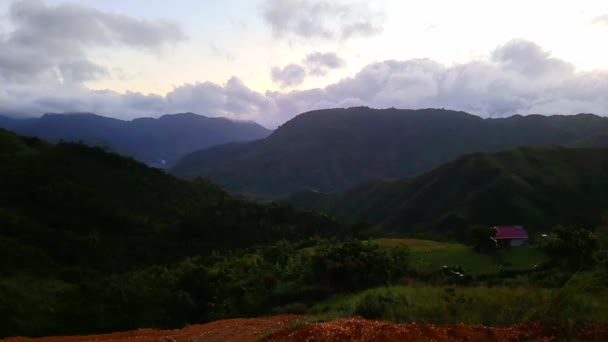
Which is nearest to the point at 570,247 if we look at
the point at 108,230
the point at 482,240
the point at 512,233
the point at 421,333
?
the point at 482,240

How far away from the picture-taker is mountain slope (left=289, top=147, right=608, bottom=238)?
80938 millimetres

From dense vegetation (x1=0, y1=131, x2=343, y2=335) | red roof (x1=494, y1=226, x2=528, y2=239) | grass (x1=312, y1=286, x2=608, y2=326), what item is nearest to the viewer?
grass (x1=312, y1=286, x2=608, y2=326)

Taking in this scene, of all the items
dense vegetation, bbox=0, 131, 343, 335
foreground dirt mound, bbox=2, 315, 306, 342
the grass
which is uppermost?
the grass

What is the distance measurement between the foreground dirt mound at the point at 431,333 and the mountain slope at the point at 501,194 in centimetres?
6288

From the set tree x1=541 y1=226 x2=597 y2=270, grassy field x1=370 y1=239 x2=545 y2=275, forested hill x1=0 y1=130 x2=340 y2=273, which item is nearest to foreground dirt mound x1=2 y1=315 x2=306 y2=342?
grassy field x1=370 y1=239 x2=545 y2=275

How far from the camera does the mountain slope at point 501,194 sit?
8094 cm

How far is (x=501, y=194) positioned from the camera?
8794cm

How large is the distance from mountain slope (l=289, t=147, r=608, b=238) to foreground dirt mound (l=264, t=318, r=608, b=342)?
6288 centimetres

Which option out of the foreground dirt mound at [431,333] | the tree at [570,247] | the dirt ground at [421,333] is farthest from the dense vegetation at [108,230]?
the foreground dirt mound at [431,333]

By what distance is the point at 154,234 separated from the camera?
6544 centimetres

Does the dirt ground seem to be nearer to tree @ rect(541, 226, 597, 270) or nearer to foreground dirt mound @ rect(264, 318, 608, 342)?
foreground dirt mound @ rect(264, 318, 608, 342)

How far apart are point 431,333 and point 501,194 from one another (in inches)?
3364

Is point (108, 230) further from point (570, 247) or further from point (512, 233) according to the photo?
point (570, 247)

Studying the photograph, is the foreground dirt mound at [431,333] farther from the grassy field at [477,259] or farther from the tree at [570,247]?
the grassy field at [477,259]
